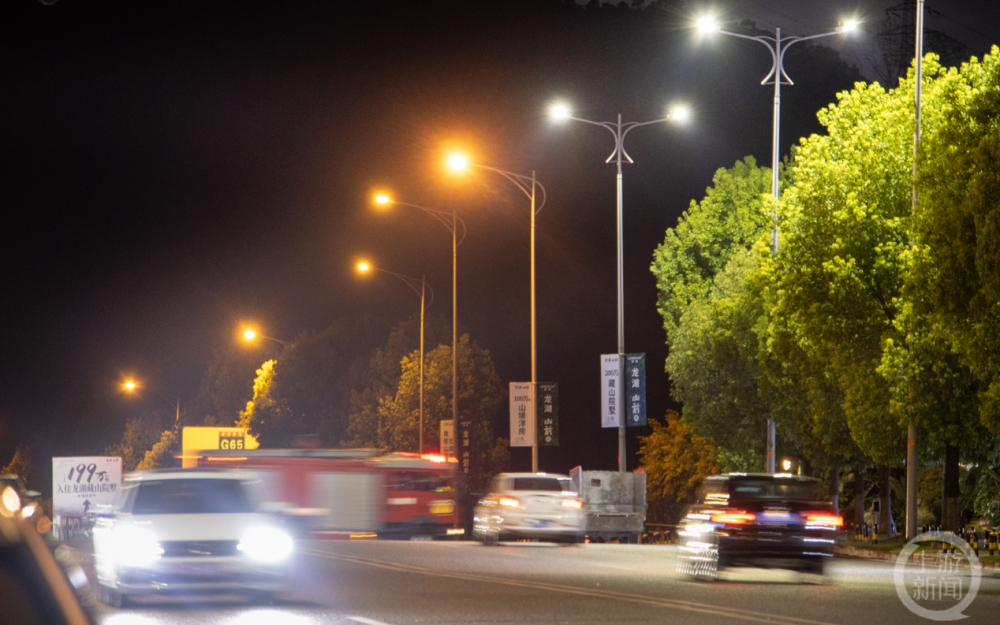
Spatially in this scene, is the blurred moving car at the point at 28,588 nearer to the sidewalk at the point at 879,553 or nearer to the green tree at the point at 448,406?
the sidewalk at the point at 879,553

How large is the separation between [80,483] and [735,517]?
48.2m

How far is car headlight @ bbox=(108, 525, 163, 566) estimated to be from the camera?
15.5 m

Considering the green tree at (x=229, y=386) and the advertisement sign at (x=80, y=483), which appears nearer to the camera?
the advertisement sign at (x=80, y=483)

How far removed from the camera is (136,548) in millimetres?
15500

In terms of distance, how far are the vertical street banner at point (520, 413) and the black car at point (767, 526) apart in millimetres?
31517

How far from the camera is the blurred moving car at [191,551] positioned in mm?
15453

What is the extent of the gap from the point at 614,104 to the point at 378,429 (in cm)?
4842

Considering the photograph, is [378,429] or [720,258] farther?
[378,429]

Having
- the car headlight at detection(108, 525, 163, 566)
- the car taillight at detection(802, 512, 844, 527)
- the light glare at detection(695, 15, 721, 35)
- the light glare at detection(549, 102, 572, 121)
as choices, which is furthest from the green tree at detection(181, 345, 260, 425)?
the car headlight at detection(108, 525, 163, 566)

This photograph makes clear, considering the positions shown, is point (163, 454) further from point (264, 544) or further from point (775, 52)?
point (264, 544)

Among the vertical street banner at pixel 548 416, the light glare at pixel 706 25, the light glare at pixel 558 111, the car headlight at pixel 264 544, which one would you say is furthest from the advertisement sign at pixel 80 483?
the car headlight at pixel 264 544

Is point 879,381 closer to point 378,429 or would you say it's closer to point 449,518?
point 449,518

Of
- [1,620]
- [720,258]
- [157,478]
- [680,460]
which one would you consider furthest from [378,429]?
[1,620]

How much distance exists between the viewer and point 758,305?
50.7 metres
